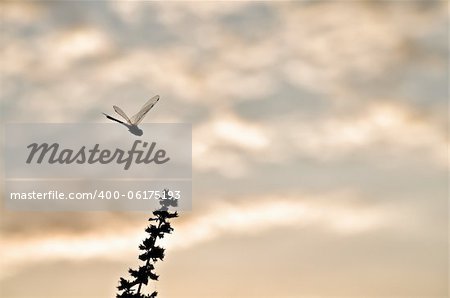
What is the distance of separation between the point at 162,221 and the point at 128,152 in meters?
7.33

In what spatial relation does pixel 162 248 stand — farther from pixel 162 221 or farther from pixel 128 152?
pixel 128 152

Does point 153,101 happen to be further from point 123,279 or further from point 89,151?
point 123,279

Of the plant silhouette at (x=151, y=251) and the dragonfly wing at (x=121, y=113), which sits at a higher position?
the dragonfly wing at (x=121, y=113)

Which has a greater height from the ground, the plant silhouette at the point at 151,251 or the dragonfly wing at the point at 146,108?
the dragonfly wing at the point at 146,108

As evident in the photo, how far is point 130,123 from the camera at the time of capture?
56406 mm

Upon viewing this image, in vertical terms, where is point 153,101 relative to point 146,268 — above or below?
above

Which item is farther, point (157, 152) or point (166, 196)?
point (157, 152)

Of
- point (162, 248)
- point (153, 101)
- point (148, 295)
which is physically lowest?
point (148, 295)

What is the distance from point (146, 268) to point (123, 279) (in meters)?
2.10

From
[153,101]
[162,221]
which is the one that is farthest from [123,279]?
[153,101]

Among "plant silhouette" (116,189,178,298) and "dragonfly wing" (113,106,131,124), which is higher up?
"dragonfly wing" (113,106,131,124)

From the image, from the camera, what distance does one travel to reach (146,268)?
50344mm

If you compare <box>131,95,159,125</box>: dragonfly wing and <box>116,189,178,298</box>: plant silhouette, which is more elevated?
<box>131,95,159,125</box>: dragonfly wing

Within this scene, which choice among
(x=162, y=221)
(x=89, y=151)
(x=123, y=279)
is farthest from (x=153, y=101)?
(x=123, y=279)
